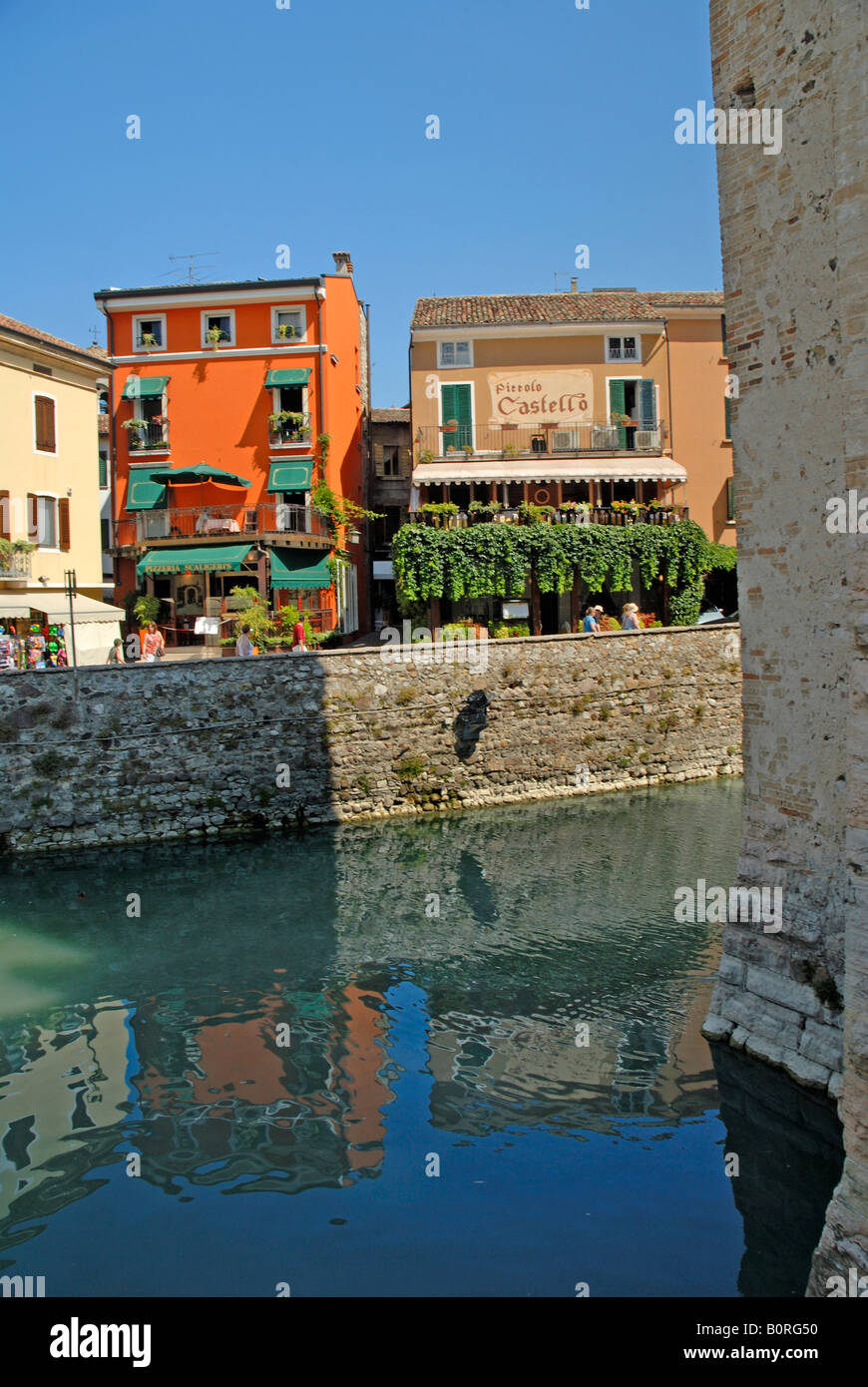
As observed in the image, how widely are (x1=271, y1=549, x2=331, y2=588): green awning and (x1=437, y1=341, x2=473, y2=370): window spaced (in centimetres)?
673

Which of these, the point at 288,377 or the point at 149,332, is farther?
the point at 149,332

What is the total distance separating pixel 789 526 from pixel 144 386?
27.0 m

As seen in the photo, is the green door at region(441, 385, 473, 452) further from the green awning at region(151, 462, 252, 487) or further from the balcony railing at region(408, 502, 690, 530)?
the green awning at region(151, 462, 252, 487)

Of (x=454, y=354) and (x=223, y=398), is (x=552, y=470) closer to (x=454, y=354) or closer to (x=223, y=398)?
(x=454, y=354)

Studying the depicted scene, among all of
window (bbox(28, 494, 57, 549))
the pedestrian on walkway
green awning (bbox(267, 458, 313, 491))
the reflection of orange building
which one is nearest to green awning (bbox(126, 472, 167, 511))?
green awning (bbox(267, 458, 313, 491))

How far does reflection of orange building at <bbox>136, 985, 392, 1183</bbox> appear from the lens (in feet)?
27.7

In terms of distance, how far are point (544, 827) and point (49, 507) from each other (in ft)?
52.8

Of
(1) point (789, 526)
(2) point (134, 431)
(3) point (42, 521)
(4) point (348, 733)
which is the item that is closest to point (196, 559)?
(3) point (42, 521)

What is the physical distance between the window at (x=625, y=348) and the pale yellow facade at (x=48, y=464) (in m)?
14.5

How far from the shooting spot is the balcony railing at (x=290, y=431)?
1216 inches

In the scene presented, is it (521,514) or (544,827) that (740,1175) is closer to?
(544,827)

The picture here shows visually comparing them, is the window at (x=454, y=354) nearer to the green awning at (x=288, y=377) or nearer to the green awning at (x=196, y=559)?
the green awning at (x=288, y=377)

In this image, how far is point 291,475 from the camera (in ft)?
101
